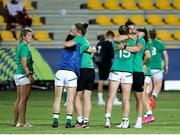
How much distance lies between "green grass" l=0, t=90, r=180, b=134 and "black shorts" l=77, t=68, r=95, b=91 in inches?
34.4

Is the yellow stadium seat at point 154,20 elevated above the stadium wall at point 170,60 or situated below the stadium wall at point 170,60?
above

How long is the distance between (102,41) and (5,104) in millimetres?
3751

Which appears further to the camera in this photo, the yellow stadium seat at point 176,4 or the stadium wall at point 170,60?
the yellow stadium seat at point 176,4

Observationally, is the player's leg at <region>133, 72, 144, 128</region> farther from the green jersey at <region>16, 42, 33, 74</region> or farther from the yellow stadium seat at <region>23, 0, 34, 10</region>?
the yellow stadium seat at <region>23, 0, 34, 10</region>

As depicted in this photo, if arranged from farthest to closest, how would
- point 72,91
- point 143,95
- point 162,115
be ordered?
point 162,115, point 143,95, point 72,91

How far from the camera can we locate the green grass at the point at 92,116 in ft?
55.6

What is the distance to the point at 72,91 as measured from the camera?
58.9ft

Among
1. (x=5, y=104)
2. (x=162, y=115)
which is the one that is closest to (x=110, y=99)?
(x=162, y=115)

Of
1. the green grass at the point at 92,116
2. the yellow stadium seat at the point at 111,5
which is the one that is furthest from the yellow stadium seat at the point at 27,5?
the green grass at the point at 92,116

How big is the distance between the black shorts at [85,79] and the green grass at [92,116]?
0.88 meters

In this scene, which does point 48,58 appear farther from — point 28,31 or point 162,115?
point 28,31

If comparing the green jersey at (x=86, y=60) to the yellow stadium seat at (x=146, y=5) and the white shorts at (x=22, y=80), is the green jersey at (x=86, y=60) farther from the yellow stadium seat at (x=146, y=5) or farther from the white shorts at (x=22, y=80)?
the yellow stadium seat at (x=146, y=5)

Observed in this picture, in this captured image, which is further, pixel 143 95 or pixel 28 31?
pixel 143 95

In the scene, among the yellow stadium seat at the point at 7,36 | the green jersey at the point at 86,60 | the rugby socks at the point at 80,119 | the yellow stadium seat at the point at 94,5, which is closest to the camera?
the rugby socks at the point at 80,119
